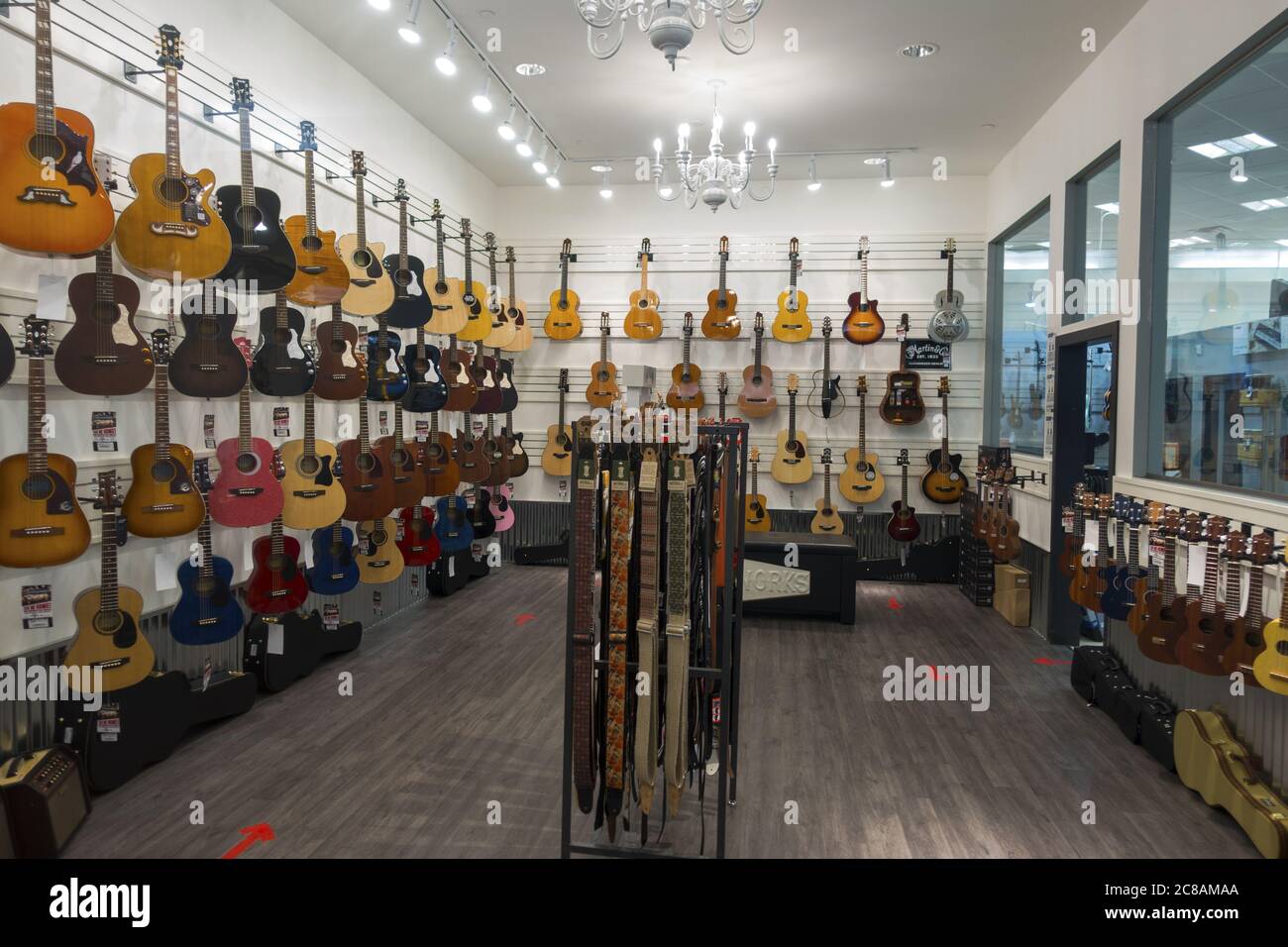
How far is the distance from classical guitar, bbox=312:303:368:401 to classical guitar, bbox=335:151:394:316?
17 centimetres

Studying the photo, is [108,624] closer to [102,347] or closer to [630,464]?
[102,347]

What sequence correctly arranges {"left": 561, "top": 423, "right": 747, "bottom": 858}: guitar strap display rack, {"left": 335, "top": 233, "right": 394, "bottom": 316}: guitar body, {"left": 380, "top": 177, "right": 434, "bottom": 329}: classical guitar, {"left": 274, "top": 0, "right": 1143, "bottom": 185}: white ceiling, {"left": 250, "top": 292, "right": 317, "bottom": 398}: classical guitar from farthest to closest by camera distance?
{"left": 380, "top": 177, "right": 434, "bottom": 329}: classical guitar < {"left": 335, "top": 233, "right": 394, "bottom": 316}: guitar body < {"left": 274, "top": 0, "right": 1143, "bottom": 185}: white ceiling < {"left": 250, "top": 292, "right": 317, "bottom": 398}: classical guitar < {"left": 561, "top": 423, "right": 747, "bottom": 858}: guitar strap display rack

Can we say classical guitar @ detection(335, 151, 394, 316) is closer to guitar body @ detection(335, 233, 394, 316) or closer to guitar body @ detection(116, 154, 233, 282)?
guitar body @ detection(335, 233, 394, 316)

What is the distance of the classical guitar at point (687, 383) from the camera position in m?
7.00

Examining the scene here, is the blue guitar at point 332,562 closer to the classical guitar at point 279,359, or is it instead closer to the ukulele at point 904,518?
the classical guitar at point 279,359

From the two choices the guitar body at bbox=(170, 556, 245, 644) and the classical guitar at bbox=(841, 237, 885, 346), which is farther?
the classical guitar at bbox=(841, 237, 885, 346)

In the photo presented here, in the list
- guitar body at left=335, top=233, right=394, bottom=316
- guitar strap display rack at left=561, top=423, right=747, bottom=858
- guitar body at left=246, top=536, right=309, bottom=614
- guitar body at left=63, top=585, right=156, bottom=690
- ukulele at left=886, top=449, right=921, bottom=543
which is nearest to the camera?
guitar strap display rack at left=561, top=423, right=747, bottom=858

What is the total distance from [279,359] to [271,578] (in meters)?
1.02

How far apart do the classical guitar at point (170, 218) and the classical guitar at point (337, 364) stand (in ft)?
3.12

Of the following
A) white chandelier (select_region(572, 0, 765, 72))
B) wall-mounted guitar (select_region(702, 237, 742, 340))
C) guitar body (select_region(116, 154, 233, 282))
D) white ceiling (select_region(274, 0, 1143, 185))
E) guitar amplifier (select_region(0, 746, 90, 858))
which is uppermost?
white ceiling (select_region(274, 0, 1143, 185))

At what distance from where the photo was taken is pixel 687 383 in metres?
7.03

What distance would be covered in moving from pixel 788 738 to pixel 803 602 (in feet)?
6.79

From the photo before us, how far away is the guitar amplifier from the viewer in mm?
2453

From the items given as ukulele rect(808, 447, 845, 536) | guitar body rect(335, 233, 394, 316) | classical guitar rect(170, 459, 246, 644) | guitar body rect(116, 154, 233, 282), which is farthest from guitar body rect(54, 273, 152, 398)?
ukulele rect(808, 447, 845, 536)
